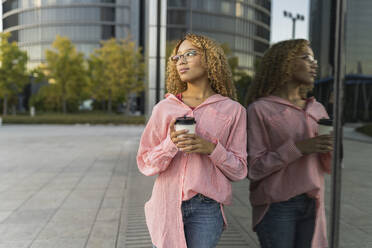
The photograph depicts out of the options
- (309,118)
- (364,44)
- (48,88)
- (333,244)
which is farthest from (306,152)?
(48,88)

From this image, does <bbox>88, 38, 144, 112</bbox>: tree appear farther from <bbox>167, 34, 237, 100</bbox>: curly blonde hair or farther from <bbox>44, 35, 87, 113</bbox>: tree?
<bbox>167, 34, 237, 100</bbox>: curly blonde hair

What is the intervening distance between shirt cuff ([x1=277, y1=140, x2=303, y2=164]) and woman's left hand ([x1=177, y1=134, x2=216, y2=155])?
494 mm

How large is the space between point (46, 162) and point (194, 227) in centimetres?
958

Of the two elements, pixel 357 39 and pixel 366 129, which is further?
pixel 366 129

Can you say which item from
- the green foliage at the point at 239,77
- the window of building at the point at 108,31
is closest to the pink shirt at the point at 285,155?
the green foliage at the point at 239,77

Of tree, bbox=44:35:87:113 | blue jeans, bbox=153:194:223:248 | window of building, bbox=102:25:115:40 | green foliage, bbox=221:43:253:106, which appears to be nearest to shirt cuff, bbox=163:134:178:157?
blue jeans, bbox=153:194:223:248

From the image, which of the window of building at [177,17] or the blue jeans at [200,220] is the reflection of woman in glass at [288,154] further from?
the window of building at [177,17]

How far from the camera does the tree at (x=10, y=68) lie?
3712cm

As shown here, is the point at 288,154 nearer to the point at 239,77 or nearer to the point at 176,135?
the point at 176,135

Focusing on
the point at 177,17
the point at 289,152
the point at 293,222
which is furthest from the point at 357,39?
the point at 177,17

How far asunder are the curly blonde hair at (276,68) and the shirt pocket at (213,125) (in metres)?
0.40

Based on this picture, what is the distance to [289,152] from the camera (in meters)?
2.11

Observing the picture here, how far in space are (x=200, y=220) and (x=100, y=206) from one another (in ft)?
14.4

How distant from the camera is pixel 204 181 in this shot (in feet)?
6.66
